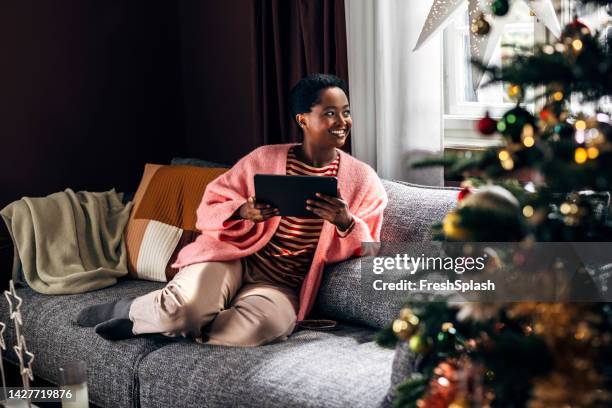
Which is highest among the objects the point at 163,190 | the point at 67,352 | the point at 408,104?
the point at 408,104

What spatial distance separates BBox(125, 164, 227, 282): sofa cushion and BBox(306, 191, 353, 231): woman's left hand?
29.0 inches

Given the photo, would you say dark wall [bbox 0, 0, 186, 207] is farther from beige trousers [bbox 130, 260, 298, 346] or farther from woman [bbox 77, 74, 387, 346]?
beige trousers [bbox 130, 260, 298, 346]

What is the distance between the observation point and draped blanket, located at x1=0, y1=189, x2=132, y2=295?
115 inches

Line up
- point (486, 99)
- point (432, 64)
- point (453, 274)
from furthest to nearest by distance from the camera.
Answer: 1. point (486, 99)
2. point (432, 64)
3. point (453, 274)

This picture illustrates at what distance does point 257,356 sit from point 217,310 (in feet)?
0.94

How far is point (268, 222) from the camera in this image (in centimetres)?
264

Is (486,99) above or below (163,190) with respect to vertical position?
above

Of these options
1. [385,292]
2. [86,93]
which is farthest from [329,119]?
[86,93]

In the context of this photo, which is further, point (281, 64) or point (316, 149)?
point (281, 64)

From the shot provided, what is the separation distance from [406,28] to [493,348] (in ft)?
6.21

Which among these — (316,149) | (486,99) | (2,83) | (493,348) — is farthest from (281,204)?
(2,83)

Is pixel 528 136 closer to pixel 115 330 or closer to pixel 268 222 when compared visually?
pixel 268 222

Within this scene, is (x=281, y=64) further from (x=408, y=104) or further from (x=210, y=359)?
(x=210, y=359)

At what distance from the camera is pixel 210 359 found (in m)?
2.23
